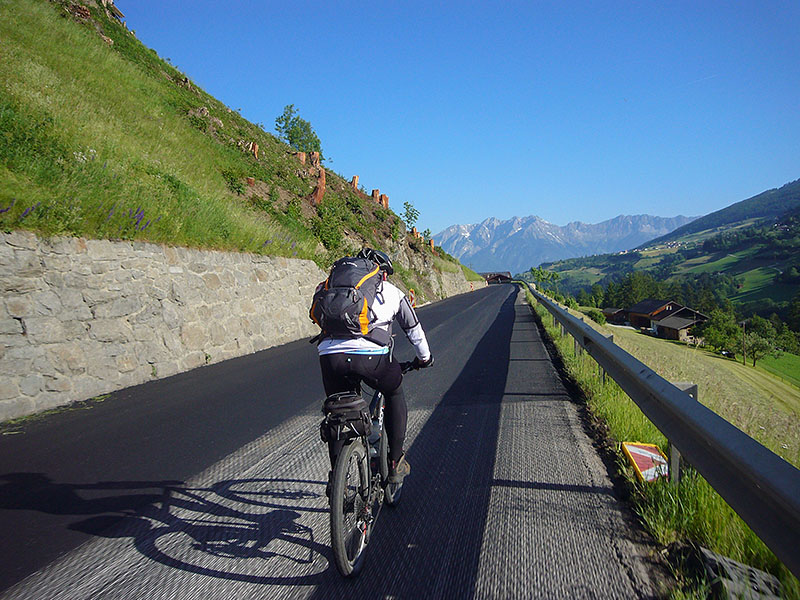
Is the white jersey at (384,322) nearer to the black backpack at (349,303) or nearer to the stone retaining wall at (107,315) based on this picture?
the black backpack at (349,303)

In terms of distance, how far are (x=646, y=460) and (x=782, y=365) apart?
76.6m

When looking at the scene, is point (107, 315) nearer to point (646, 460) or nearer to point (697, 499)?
point (646, 460)

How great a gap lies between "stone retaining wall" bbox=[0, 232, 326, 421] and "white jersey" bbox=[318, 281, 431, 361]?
519 centimetres

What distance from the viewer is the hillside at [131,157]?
8336 mm

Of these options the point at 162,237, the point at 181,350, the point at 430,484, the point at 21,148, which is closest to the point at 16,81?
the point at 21,148

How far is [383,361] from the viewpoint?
3.34 metres

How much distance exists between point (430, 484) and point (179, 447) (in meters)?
2.71

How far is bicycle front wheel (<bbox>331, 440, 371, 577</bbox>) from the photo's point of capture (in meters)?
2.69

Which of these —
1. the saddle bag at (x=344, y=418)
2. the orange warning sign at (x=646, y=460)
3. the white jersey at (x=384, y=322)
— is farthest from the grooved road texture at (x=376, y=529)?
the white jersey at (x=384, y=322)

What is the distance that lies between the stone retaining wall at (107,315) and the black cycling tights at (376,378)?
201 inches

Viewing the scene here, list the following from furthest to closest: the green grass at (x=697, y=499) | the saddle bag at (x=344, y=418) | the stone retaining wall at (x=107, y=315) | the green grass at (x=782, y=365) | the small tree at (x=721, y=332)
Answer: the small tree at (x=721, y=332) < the green grass at (x=782, y=365) < the stone retaining wall at (x=107, y=315) < the saddle bag at (x=344, y=418) < the green grass at (x=697, y=499)

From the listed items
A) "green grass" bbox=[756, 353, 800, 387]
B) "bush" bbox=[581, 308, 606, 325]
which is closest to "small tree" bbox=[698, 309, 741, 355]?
"green grass" bbox=[756, 353, 800, 387]

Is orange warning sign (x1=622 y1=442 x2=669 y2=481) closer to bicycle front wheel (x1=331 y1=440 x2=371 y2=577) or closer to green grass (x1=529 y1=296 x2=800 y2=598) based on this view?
green grass (x1=529 y1=296 x2=800 y2=598)

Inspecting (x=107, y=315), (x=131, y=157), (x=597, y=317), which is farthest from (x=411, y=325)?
(x=597, y=317)
